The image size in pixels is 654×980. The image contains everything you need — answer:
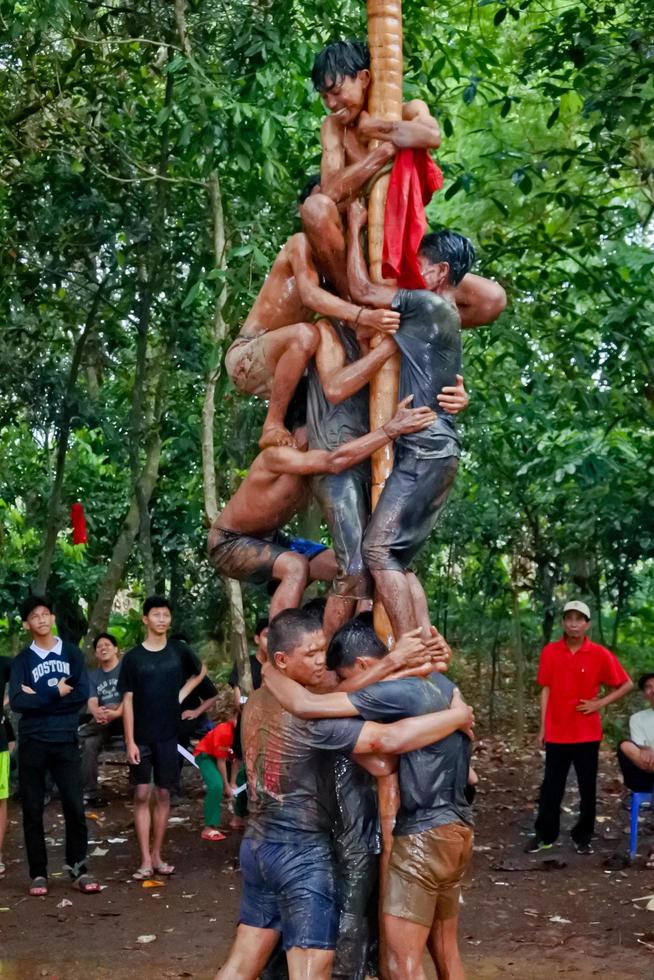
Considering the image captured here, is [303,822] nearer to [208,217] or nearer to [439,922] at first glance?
[439,922]

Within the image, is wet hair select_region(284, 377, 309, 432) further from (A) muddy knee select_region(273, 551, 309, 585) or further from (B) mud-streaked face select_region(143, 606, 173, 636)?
(B) mud-streaked face select_region(143, 606, 173, 636)

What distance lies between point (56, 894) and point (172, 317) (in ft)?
16.7

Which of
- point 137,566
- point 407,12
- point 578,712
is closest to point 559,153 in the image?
point 407,12

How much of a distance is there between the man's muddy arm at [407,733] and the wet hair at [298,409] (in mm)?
1323

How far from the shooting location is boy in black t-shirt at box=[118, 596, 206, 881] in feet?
→ 29.2

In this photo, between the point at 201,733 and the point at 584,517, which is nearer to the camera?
the point at 201,733

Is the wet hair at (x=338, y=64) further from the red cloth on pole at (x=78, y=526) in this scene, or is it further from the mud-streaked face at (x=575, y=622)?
the red cloth on pole at (x=78, y=526)

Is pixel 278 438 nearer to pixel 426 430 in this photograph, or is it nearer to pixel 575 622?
pixel 426 430

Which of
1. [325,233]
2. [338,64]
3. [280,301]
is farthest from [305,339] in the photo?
[338,64]

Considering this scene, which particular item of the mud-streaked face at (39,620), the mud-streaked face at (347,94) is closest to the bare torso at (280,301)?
the mud-streaked face at (347,94)

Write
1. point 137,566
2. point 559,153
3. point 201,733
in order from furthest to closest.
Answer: point 137,566 → point 201,733 → point 559,153

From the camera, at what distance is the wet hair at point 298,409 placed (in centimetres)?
557

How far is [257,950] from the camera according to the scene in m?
5.01

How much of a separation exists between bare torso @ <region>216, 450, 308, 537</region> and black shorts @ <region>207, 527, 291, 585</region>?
0.03 metres
